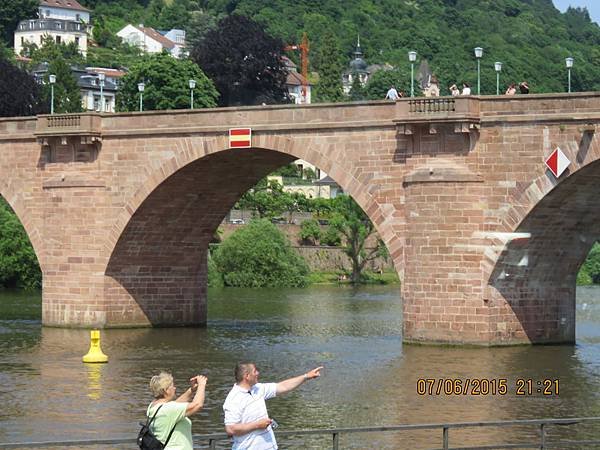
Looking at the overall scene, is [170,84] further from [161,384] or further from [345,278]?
[161,384]

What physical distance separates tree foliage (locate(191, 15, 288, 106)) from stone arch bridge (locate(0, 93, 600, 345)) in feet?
193

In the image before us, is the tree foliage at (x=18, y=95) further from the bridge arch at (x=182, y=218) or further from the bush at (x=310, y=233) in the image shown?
the bridge arch at (x=182, y=218)

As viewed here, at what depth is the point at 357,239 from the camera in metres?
98.4

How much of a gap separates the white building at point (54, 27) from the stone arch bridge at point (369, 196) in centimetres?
12530

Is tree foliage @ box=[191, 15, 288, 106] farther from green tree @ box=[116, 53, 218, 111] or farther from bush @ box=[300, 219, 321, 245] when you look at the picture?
bush @ box=[300, 219, 321, 245]

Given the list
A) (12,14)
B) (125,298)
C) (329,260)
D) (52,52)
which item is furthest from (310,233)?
(12,14)

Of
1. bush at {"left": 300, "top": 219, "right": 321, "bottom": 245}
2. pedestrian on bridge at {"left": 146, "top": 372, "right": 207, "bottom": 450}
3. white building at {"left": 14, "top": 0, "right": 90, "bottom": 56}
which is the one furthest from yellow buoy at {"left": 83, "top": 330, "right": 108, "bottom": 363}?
white building at {"left": 14, "top": 0, "right": 90, "bottom": 56}

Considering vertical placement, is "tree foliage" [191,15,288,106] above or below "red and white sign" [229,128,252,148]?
above

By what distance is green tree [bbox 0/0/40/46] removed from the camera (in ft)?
614

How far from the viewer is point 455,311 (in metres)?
45.6

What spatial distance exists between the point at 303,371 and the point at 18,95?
63.4 metres

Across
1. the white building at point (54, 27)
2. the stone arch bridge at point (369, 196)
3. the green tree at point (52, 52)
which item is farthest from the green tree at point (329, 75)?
the stone arch bridge at point (369, 196)

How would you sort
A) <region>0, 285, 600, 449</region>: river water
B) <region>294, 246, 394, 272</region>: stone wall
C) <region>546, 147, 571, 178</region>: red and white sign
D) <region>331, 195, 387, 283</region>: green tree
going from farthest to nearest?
<region>294, 246, 394, 272</region>: stone wall < <region>331, 195, 387, 283</region>: green tree < <region>546, 147, 571, 178</region>: red and white sign < <region>0, 285, 600, 449</region>: river water

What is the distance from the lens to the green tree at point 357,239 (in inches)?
3866
